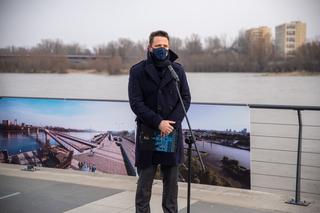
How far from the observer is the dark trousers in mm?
3621

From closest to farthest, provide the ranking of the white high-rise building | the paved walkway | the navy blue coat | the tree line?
the navy blue coat → the paved walkway → the white high-rise building → the tree line

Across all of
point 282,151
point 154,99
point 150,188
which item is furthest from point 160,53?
point 282,151

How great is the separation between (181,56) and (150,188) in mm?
2175

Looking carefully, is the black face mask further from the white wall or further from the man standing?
the white wall

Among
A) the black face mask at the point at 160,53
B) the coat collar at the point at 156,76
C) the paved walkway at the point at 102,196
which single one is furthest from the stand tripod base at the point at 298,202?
the black face mask at the point at 160,53

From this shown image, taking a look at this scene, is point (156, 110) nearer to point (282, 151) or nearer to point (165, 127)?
point (165, 127)

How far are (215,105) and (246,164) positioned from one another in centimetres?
63

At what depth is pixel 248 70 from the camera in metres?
5.15

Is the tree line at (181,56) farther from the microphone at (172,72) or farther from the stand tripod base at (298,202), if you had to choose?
the microphone at (172,72)

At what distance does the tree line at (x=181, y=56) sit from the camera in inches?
197

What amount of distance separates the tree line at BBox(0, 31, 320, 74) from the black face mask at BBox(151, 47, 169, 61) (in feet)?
6.03

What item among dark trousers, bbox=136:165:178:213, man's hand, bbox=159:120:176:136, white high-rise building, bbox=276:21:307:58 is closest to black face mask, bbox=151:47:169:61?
man's hand, bbox=159:120:176:136

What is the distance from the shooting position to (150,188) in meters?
3.65

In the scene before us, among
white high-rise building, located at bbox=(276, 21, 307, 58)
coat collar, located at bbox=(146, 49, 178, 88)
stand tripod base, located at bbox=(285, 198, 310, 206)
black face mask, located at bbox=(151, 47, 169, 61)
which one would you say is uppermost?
white high-rise building, located at bbox=(276, 21, 307, 58)
